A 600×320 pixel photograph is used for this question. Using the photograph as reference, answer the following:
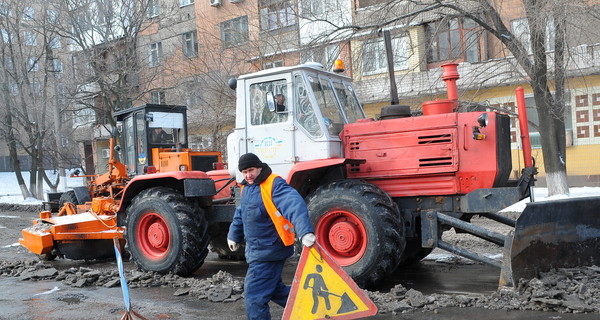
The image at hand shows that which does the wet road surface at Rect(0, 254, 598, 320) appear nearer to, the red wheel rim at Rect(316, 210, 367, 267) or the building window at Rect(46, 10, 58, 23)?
the red wheel rim at Rect(316, 210, 367, 267)

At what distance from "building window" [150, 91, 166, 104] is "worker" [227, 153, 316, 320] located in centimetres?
1854

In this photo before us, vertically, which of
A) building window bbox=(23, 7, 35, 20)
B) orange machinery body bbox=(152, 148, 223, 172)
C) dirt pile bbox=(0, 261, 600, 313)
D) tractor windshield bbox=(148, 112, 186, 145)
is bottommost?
dirt pile bbox=(0, 261, 600, 313)

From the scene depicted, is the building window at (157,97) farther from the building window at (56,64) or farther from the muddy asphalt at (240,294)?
the muddy asphalt at (240,294)

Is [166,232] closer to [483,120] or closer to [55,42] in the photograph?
[483,120]

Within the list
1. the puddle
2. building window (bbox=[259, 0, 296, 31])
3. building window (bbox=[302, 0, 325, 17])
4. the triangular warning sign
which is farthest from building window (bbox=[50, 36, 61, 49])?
the triangular warning sign

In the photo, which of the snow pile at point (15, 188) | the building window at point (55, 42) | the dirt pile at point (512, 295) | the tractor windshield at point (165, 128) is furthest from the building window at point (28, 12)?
the dirt pile at point (512, 295)

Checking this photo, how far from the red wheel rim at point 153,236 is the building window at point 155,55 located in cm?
1531

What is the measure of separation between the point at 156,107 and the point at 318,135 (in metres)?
4.60

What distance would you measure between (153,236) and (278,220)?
4140 mm

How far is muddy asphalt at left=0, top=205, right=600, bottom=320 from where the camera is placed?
582cm

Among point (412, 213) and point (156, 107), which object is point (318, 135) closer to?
point (412, 213)

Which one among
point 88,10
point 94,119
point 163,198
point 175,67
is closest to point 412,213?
point 163,198

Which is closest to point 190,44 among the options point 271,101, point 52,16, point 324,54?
point 52,16

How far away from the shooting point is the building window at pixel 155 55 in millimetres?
23623
